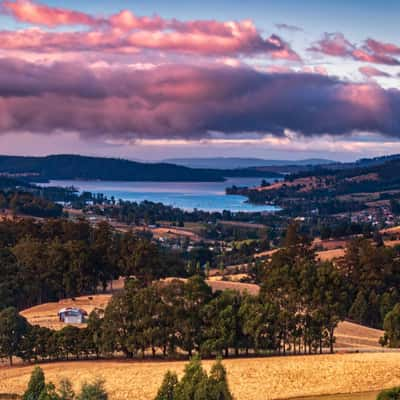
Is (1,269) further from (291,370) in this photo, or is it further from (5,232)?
(291,370)

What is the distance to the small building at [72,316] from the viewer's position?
6812 cm

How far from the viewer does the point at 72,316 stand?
225 feet

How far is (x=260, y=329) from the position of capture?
5284cm

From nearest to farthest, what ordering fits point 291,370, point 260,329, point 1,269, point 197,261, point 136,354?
point 291,370 → point 260,329 → point 136,354 → point 1,269 → point 197,261

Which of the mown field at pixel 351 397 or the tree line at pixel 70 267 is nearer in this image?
the mown field at pixel 351 397

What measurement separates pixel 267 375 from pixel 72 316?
2668 cm

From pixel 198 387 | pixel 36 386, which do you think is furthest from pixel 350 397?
pixel 36 386

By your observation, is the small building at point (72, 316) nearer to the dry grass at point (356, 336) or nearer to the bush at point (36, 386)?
the dry grass at point (356, 336)

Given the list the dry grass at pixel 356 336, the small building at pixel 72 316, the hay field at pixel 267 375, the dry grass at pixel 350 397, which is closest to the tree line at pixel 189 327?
the hay field at pixel 267 375

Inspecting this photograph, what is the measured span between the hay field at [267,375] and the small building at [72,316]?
49.0 ft

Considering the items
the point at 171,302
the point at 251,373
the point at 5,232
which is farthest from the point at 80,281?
the point at 251,373

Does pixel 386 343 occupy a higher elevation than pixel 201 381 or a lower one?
lower

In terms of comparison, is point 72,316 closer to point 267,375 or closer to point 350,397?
point 267,375

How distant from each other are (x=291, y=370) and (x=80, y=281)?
38.1m
